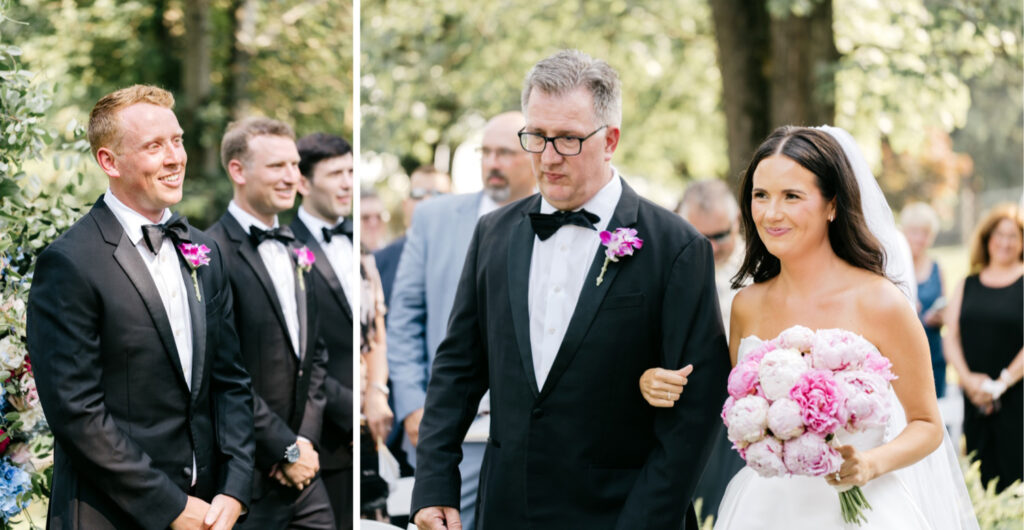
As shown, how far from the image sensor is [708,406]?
3.70 metres

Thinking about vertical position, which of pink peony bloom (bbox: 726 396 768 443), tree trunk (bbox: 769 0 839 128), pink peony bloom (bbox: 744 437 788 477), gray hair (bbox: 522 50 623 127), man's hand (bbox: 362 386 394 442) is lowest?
man's hand (bbox: 362 386 394 442)

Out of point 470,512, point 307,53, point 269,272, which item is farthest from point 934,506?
point 307,53

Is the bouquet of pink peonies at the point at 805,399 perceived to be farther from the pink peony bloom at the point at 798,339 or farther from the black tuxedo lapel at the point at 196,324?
the black tuxedo lapel at the point at 196,324

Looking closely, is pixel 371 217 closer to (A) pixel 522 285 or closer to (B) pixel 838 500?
(A) pixel 522 285

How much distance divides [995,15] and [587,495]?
805 centimetres

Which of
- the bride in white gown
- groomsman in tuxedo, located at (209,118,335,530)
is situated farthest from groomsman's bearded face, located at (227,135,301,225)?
the bride in white gown

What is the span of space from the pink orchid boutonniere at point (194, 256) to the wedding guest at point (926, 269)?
7666mm

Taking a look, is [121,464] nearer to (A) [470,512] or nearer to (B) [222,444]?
(B) [222,444]

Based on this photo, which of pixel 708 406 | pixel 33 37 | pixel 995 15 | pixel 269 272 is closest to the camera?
pixel 708 406

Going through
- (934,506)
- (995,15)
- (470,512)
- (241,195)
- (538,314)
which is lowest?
(470,512)

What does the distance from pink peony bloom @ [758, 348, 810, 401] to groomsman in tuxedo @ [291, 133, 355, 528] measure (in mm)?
2506

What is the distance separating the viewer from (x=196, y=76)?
15.4 m

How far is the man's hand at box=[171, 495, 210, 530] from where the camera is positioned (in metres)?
3.88

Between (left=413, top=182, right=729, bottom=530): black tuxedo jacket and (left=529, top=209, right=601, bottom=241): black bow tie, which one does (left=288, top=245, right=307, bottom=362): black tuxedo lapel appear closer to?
(left=413, top=182, right=729, bottom=530): black tuxedo jacket
